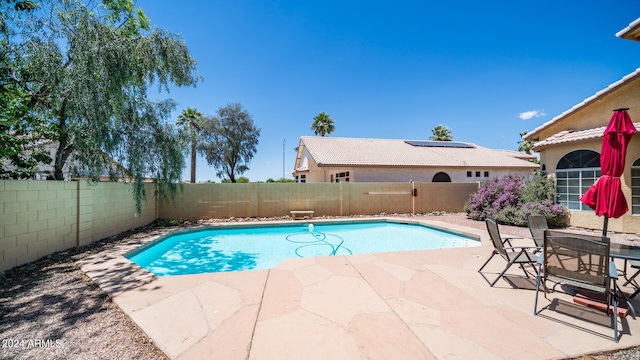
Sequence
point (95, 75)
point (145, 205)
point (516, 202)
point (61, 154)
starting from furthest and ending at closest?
1. point (516, 202)
2. point (145, 205)
3. point (61, 154)
4. point (95, 75)

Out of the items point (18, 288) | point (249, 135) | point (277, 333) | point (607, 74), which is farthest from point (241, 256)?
point (249, 135)

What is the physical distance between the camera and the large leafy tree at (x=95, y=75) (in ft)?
17.8

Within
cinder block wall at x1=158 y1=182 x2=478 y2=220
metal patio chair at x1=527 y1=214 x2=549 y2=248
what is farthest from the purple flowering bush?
metal patio chair at x1=527 y1=214 x2=549 y2=248

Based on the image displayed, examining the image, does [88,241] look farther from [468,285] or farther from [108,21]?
[468,285]

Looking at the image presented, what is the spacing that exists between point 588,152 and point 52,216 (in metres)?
17.1

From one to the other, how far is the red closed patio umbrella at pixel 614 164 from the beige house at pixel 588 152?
6932mm

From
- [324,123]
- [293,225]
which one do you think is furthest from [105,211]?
[324,123]

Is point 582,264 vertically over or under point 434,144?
under

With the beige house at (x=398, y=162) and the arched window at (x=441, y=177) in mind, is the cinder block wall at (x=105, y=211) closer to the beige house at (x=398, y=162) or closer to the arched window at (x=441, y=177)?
the beige house at (x=398, y=162)

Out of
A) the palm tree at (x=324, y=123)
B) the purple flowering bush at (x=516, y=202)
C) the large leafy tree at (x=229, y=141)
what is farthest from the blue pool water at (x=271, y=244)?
the palm tree at (x=324, y=123)

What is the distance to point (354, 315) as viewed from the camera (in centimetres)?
297

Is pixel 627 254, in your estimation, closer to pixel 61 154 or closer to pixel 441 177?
pixel 61 154

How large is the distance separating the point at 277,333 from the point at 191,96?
354 inches

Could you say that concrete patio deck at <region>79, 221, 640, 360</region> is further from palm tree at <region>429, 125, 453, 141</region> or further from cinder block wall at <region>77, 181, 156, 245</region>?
palm tree at <region>429, 125, 453, 141</region>
